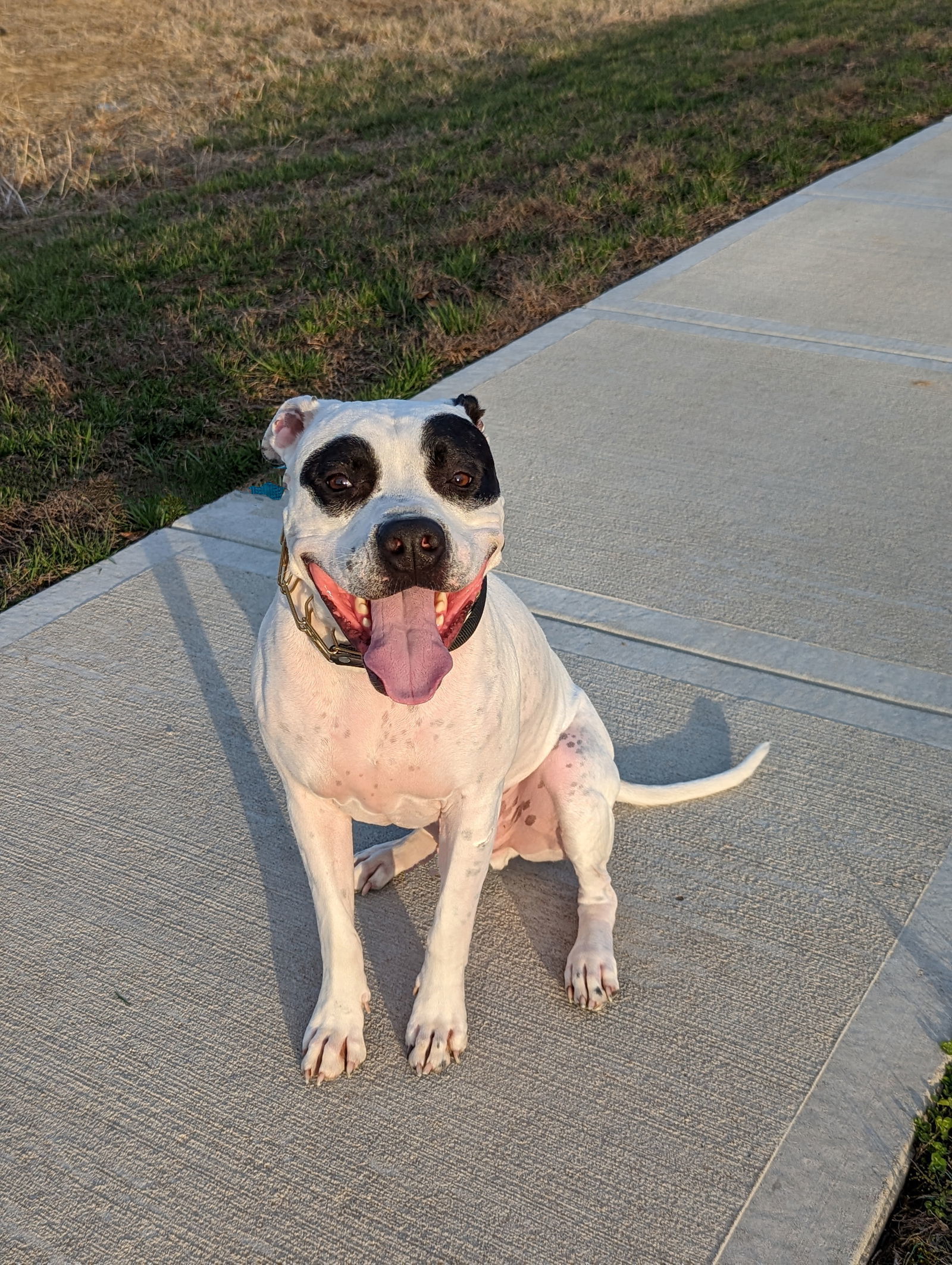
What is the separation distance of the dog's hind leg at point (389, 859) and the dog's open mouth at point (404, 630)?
84 centimetres

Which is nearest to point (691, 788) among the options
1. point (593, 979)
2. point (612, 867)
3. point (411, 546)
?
point (612, 867)

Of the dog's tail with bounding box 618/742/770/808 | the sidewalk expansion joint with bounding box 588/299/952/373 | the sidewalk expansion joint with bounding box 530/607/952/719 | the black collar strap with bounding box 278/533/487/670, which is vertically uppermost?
the black collar strap with bounding box 278/533/487/670

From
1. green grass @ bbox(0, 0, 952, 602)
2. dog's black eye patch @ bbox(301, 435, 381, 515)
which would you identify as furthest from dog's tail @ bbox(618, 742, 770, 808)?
green grass @ bbox(0, 0, 952, 602)

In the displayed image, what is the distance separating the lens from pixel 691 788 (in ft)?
10.7

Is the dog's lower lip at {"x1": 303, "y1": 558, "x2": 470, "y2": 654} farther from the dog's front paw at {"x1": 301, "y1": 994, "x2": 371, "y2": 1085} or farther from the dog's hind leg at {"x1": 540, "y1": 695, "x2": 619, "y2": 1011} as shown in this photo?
the dog's front paw at {"x1": 301, "y1": 994, "x2": 371, "y2": 1085}

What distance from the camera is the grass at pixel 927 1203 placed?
221cm

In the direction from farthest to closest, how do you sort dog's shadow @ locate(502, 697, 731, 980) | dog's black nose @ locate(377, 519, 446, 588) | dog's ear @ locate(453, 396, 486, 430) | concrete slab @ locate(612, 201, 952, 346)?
1. concrete slab @ locate(612, 201, 952, 346)
2. dog's shadow @ locate(502, 697, 731, 980)
3. dog's ear @ locate(453, 396, 486, 430)
4. dog's black nose @ locate(377, 519, 446, 588)

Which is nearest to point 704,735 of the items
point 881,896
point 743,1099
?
point 881,896

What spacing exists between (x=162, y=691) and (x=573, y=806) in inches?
61.9

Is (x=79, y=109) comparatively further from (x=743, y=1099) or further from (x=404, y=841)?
(x=743, y=1099)

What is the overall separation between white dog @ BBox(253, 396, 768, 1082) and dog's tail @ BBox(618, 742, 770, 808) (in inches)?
13.6

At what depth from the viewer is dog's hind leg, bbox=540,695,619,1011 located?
2.75m

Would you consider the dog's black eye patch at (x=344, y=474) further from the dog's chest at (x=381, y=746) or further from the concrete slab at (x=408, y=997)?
the concrete slab at (x=408, y=997)

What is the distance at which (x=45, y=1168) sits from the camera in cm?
239
